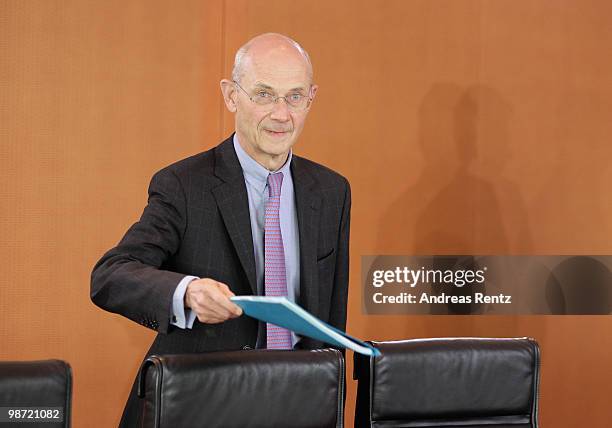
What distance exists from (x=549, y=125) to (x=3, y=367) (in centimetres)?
302

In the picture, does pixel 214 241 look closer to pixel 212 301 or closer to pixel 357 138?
pixel 212 301

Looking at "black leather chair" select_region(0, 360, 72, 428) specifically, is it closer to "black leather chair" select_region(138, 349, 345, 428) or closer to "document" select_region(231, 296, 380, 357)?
"black leather chair" select_region(138, 349, 345, 428)

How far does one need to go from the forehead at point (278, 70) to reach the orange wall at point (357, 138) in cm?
156

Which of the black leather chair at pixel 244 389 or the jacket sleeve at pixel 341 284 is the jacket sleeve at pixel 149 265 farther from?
the jacket sleeve at pixel 341 284

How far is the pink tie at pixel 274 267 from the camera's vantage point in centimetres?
217

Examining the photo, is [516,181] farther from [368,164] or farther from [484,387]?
[484,387]

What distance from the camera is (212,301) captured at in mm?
1660

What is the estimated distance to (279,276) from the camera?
2201 millimetres

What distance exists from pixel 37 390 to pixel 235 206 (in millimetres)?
781

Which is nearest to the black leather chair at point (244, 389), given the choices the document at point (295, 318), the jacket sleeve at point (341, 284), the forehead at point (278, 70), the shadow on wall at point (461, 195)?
the document at point (295, 318)

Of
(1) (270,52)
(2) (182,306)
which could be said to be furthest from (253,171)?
(2) (182,306)

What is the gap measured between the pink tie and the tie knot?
27mm

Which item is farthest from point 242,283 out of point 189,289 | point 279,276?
point 189,289

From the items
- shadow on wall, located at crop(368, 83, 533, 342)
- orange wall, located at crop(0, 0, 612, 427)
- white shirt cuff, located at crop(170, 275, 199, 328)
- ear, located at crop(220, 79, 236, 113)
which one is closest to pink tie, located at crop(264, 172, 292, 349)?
ear, located at crop(220, 79, 236, 113)
